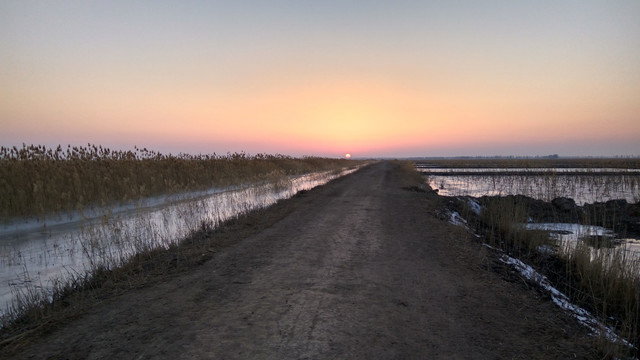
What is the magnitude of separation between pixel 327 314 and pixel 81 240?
289 inches

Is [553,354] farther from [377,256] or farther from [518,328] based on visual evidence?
[377,256]

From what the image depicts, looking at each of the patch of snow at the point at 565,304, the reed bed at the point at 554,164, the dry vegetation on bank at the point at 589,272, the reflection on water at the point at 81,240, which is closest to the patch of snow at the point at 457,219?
the dry vegetation on bank at the point at 589,272

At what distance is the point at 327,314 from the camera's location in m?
4.28

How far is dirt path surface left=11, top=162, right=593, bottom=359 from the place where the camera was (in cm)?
351

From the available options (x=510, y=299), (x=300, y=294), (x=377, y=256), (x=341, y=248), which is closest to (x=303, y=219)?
(x=341, y=248)

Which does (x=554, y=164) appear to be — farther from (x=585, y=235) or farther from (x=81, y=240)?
(x=81, y=240)

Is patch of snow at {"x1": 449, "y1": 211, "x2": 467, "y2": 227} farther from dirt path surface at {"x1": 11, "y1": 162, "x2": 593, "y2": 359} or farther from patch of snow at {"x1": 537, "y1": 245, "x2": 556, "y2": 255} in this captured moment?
dirt path surface at {"x1": 11, "y1": 162, "x2": 593, "y2": 359}

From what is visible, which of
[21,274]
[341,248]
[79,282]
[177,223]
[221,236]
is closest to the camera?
[79,282]

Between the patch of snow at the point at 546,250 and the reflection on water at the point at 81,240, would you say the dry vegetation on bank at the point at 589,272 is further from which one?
the reflection on water at the point at 81,240

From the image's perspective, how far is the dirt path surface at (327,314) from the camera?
11.5 feet

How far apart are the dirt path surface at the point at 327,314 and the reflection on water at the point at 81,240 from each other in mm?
2204

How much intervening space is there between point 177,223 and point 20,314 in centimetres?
678

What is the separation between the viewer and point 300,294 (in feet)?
16.1

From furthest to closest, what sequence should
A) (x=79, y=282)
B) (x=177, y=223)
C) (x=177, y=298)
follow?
(x=177, y=223)
(x=79, y=282)
(x=177, y=298)
